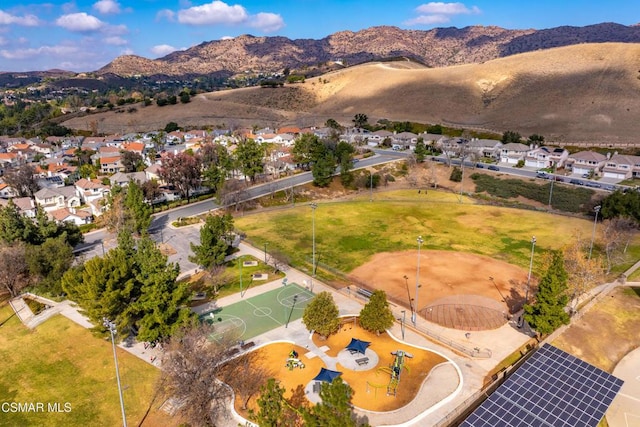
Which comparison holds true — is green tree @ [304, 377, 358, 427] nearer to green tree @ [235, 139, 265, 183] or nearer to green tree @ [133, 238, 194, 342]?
green tree @ [133, 238, 194, 342]

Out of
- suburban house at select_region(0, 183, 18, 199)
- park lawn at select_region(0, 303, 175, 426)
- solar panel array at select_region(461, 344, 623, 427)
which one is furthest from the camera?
suburban house at select_region(0, 183, 18, 199)

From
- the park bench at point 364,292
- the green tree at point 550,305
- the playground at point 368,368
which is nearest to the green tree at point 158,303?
the playground at point 368,368

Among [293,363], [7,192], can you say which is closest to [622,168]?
[293,363]

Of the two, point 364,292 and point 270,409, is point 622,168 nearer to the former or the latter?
point 364,292

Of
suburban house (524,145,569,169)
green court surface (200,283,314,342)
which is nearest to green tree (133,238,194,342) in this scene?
green court surface (200,283,314,342)

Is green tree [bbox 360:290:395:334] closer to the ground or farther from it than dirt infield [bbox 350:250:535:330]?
farther from it
